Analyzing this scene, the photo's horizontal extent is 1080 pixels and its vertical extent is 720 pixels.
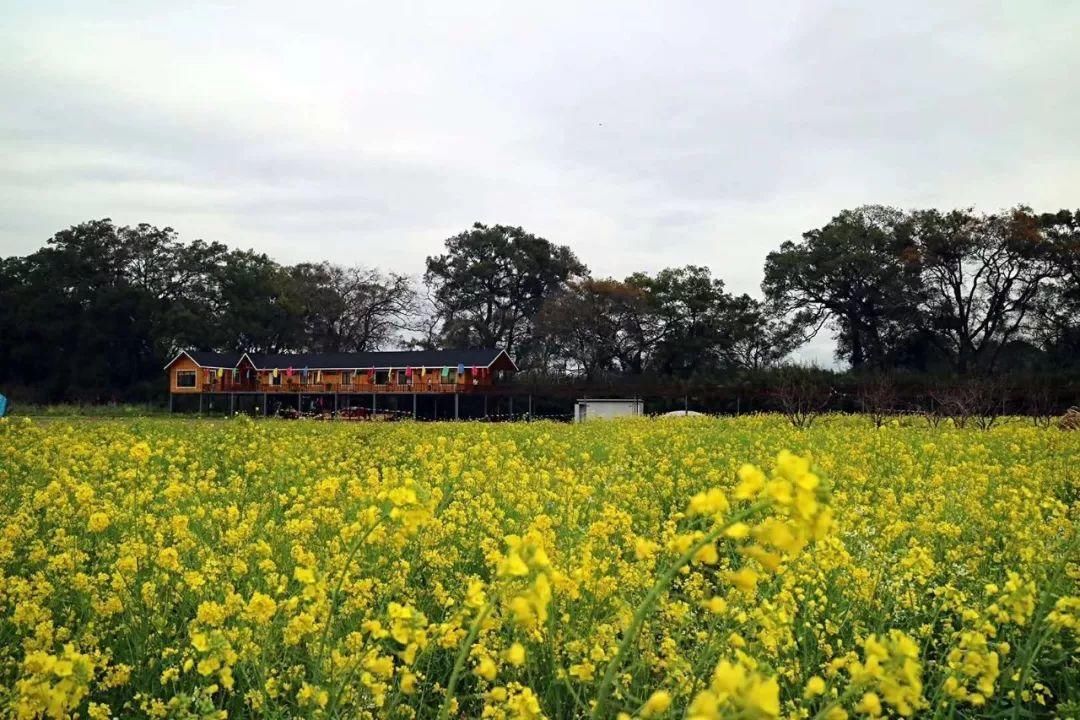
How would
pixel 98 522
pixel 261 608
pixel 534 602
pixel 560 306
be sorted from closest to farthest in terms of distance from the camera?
pixel 534 602 < pixel 261 608 < pixel 98 522 < pixel 560 306

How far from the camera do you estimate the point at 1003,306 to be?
3628cm

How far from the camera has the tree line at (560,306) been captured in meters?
35.9

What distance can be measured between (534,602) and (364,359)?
43824 millimetres

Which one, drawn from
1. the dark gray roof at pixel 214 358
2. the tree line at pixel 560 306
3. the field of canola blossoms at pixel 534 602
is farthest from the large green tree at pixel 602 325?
the field of canola blossoms at pixel 534 602

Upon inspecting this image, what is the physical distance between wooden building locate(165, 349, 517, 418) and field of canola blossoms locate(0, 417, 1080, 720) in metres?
34.7

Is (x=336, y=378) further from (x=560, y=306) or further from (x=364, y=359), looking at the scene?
(x=560, y=306)

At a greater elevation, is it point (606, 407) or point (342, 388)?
point (342, 388)

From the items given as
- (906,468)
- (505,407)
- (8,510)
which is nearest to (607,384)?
(505,407)

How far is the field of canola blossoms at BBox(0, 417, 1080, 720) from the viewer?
5.50 ft

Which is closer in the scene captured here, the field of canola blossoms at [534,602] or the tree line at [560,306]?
the field of canola blossoms at [534,602]

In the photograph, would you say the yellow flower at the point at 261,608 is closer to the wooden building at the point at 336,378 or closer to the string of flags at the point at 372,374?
the wooden building at the point at 336,378

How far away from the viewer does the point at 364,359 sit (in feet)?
146

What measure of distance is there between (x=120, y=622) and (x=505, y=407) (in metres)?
38.2

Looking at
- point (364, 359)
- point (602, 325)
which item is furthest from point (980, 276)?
point (364, 359)
